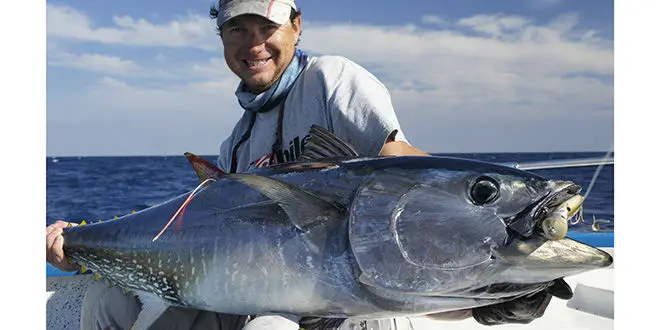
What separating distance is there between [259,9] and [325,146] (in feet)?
3.14

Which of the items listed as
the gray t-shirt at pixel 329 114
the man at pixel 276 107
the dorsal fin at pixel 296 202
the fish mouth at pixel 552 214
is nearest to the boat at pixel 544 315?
the man at pixel 276 107

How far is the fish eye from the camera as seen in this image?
1.62 meters

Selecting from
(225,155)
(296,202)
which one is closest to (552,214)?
(296,202)

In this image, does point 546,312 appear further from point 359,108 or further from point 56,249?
point 56,249

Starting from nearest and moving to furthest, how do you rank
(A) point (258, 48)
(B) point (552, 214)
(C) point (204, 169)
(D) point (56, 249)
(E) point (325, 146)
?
1. (B) point (552, 214)
2. (E) point (325, 146)
3. (C) point (204, 169)
4. (D) point (56, 249)
5. (A) point (258, 48)

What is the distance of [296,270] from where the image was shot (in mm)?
1770

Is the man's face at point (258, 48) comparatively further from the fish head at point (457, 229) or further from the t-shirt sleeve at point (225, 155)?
the fish head at point (457, 229)

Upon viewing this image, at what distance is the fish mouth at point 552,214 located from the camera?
1517 mm

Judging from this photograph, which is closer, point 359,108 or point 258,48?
Result: point 359,108

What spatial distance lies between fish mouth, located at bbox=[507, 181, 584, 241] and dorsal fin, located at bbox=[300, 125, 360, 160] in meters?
0.60

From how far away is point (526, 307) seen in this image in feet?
5.71

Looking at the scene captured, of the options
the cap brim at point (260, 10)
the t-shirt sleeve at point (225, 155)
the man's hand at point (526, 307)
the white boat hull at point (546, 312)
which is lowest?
the white boat hull at point (546, 312)
